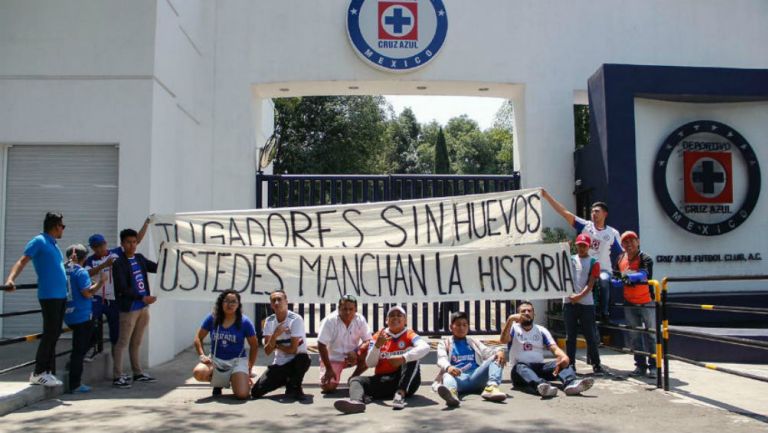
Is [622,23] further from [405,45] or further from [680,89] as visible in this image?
[405,45]

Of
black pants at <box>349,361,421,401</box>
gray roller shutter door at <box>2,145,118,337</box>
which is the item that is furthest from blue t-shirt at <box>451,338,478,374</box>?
gray roller shutter door at <box>2,145,118,337</box>

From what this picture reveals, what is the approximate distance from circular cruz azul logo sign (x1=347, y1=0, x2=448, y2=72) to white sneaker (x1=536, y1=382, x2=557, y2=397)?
6227 millimetres

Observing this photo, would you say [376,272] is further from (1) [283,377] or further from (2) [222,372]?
(2) [222,372]

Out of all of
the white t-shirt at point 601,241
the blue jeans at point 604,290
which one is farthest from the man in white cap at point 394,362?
the white t-shirt at point 601,241

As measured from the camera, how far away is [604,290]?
27.5 feet

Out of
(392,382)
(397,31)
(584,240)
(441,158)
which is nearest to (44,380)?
(392,382)

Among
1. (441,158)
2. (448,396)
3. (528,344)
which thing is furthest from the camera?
(441,158)

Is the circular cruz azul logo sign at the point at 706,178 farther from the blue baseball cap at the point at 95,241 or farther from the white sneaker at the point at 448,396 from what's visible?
the blue baseball cap at the point at 95,241

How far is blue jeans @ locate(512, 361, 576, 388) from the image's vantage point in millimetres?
7184

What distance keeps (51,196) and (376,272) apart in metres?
4.79

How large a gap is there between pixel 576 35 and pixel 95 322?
29.4ft

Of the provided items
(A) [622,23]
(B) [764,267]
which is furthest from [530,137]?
(B) [764,267]

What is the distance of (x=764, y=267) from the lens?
35.2ft

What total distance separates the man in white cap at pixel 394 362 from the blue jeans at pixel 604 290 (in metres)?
2.73
